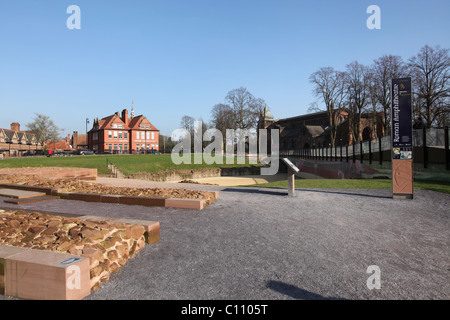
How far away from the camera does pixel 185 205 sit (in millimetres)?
7793

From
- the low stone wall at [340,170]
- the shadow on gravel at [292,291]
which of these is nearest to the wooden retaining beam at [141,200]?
the shadow on gravel at [292,291]

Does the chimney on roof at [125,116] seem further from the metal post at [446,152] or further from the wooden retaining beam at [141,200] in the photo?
the metal post at [446,152]

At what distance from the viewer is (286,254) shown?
450cm

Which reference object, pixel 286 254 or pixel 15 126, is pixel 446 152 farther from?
pixel 15 126

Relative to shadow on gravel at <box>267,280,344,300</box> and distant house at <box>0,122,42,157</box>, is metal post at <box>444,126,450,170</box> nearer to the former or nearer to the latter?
shadow on gravel at <box>267,280,344,300</box>

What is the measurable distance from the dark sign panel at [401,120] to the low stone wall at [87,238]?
9343 mm

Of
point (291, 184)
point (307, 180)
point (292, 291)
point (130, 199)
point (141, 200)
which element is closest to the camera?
point (292, 291)

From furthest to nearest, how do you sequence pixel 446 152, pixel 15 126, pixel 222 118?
pixel 15 126, pixel 222 118, pixel 446 152

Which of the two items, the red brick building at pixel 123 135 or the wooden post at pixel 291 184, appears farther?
the red brick building at pixel 123 135

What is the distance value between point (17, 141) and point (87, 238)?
339 ft

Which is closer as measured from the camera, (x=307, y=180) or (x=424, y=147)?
(x=424, y=147)

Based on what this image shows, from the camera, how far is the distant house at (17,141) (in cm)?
7297

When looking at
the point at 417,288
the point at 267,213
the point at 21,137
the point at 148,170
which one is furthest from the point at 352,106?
the point at 21,137

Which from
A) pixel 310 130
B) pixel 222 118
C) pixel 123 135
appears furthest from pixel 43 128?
pixel 310 130
